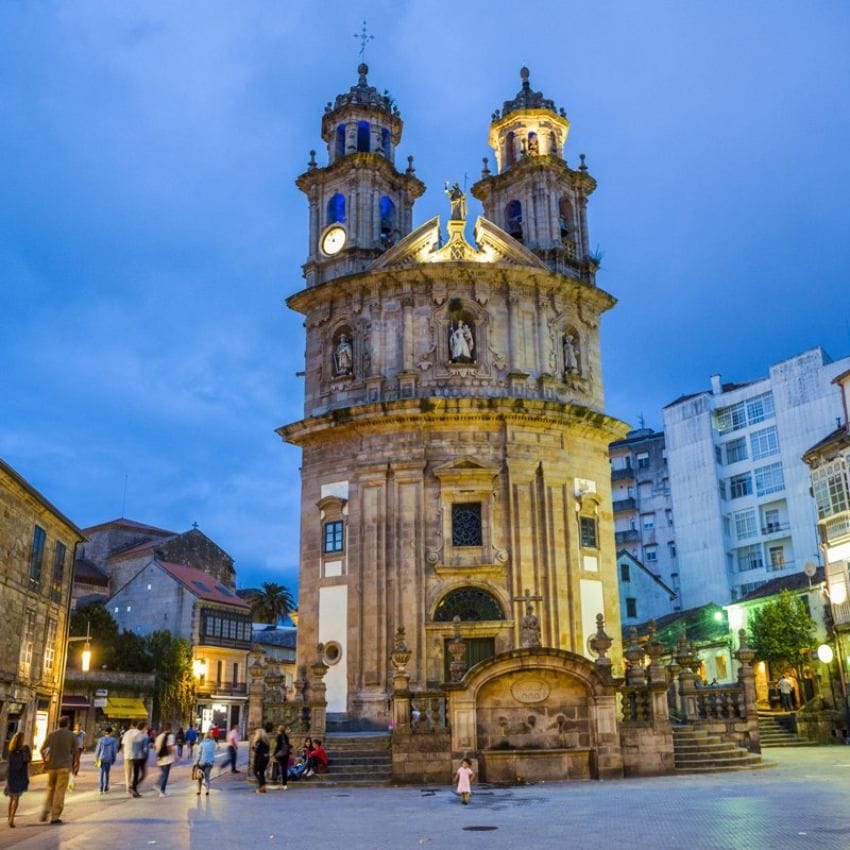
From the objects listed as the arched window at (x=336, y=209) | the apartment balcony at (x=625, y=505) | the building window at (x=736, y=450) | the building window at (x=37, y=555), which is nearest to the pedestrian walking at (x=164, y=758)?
the building window at (x=37, y=555)

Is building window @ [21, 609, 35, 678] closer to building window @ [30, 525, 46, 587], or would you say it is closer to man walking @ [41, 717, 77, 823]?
building window @ [30, 525, 46, 587]

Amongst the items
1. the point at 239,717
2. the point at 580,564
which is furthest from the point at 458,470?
the point at 239,717

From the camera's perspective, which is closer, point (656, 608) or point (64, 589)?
point (64, 589)

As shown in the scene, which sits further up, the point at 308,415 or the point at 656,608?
the point at 308,415

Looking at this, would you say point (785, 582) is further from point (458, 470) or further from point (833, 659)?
point (458, 470)

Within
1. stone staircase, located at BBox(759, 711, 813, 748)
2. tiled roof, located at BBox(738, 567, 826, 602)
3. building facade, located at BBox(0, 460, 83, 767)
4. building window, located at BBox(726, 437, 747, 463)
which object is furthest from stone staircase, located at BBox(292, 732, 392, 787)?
building window, located at BBox(726, 437, 747, 463)

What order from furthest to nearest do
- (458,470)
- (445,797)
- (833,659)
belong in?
1. (833,659)
2. (458,470)
3. (445,797)

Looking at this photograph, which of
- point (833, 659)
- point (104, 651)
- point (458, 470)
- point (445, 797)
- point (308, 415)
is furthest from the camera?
point (104, 651)

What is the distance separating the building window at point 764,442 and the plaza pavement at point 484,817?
36693 millimetres

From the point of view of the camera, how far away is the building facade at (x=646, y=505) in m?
66.0

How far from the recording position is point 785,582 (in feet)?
157

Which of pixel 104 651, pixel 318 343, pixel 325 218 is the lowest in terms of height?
pixel 104 651

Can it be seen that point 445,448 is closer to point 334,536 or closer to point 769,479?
point 334,536

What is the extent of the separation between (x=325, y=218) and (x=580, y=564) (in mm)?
16694
